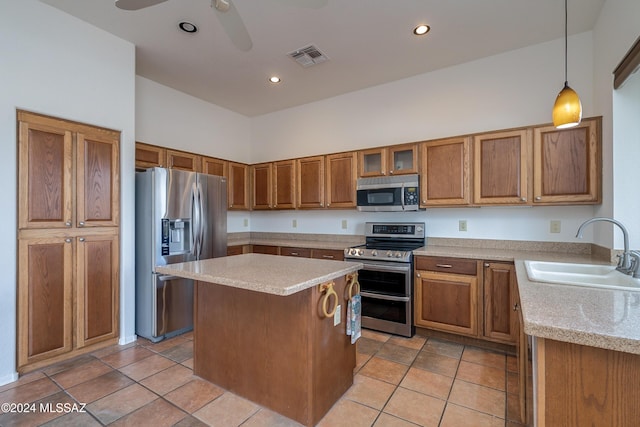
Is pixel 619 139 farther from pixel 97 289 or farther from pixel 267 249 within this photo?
pixel 97 289

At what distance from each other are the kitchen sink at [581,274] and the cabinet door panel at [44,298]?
3390 millimetres

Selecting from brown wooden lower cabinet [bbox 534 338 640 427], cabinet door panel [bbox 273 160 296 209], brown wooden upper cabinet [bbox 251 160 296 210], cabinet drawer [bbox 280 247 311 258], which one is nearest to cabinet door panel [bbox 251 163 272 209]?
brown wooden upper cabinet [bbox 251 160 296 210]

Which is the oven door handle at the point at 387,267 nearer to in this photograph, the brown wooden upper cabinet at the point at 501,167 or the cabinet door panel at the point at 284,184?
the brown wooden upper cabinet at the point at 501,167

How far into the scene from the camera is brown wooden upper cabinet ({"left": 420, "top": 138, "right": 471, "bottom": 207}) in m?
2.97

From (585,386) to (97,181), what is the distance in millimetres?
3430

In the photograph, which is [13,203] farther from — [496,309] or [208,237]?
[496,309]

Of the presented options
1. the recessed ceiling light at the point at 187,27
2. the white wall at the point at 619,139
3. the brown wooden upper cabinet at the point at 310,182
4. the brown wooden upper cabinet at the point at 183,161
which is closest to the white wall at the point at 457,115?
the brown wooden upper cabinet at the point at 310,182

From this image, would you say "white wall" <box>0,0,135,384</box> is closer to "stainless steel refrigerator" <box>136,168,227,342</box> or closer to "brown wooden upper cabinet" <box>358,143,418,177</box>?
"stainless steel refrigerator" <box>136,168,227,342</box>

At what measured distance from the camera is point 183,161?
3.75 metres

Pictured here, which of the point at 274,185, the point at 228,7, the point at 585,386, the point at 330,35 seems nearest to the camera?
the point at 585,386

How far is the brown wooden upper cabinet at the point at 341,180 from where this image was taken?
368cm

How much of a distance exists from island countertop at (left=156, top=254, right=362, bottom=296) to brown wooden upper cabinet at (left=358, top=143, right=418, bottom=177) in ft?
5.53

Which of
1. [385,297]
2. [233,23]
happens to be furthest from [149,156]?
[385,297]

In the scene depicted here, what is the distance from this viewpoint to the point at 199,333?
2.24 meters
